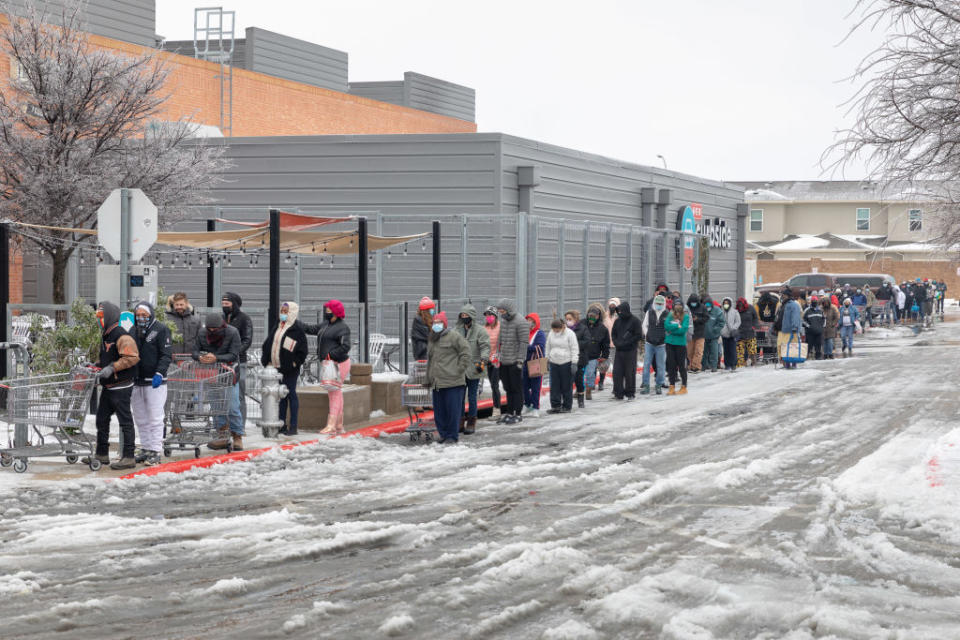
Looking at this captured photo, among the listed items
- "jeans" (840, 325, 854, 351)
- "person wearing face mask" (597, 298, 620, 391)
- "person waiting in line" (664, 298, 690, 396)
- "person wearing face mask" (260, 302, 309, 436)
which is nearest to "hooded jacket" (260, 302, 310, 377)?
"person wearing face mask" (260, 302, 309, 436)

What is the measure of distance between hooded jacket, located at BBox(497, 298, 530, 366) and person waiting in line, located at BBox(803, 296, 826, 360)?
1312cm

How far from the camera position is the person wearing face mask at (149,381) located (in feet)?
40.9

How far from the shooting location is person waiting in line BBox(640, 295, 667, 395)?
2083 cm

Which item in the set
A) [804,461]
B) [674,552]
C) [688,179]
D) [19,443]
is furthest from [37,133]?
[688,179]

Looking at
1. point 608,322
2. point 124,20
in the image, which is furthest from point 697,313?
point 124,20

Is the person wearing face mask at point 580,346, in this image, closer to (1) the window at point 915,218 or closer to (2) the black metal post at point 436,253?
Result: (2) the black metal post at point 436,253

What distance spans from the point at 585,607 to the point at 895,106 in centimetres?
568

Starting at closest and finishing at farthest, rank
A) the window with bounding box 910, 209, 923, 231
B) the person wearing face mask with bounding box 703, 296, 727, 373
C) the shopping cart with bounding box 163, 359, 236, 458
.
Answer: the window with bounding box 910, 209, 923, 231 < the shopping cart with bounding box 163, 359, 236, 458 < the person wearing face mask with bounding box 703, 296, 727, 373

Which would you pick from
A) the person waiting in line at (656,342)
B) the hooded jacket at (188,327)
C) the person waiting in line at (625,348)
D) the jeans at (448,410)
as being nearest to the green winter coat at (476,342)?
the jeans at (448,410)

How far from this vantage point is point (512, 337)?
55.6ft

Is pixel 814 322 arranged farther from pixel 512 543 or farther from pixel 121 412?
pixel 512 543

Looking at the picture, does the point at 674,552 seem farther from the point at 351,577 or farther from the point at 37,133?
the point at 37,133

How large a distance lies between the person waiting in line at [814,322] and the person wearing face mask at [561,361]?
11774 millimetres

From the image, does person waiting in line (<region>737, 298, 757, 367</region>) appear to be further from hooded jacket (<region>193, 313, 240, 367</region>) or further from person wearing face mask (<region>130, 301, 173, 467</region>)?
person wearing face mask (<region>130, 301, 173, 467</region>)
